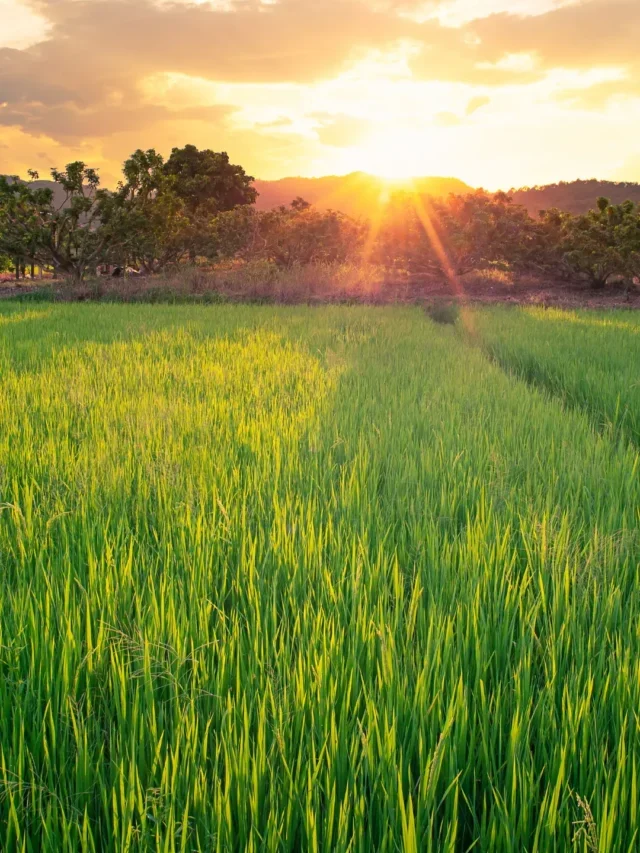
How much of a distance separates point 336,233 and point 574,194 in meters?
41.8

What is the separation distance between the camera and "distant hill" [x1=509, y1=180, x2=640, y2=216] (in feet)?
163

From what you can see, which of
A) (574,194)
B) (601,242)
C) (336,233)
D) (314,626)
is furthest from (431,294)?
(574,194)

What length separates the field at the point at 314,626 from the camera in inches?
33.8

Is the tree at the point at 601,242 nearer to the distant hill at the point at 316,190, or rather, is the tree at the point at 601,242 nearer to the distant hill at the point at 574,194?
the distant hill at the point at 574,194

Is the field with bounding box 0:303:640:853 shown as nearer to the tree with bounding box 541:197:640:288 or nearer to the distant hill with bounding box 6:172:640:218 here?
the tree with bounding box 541:197:640:288

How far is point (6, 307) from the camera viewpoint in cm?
1020

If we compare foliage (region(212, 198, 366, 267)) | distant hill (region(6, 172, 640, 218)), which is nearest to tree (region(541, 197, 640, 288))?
distant hill (region(6, 172, 640, 218))

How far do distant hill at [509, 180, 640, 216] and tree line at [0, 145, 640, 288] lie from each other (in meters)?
33.3

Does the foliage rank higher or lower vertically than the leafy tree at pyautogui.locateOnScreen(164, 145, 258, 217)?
lower

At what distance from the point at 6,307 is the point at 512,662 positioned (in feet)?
35.2

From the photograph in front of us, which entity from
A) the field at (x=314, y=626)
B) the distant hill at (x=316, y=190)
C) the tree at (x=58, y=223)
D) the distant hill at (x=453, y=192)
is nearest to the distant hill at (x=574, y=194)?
the distant hill at (x=453, y=192)

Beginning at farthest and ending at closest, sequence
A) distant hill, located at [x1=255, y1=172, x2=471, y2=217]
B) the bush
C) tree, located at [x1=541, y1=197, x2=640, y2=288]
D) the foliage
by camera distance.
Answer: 1. distant hill, located at [x1=255, y1=172, x2=471, y2=217]
2. the foliage
3. tree, located at [x1=541, y1=197, x2=640, y2=288]
4. the bush

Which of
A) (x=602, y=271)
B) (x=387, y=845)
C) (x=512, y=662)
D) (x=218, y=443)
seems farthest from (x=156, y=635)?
(x=602, y=271)

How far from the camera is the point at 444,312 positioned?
1139 cm
